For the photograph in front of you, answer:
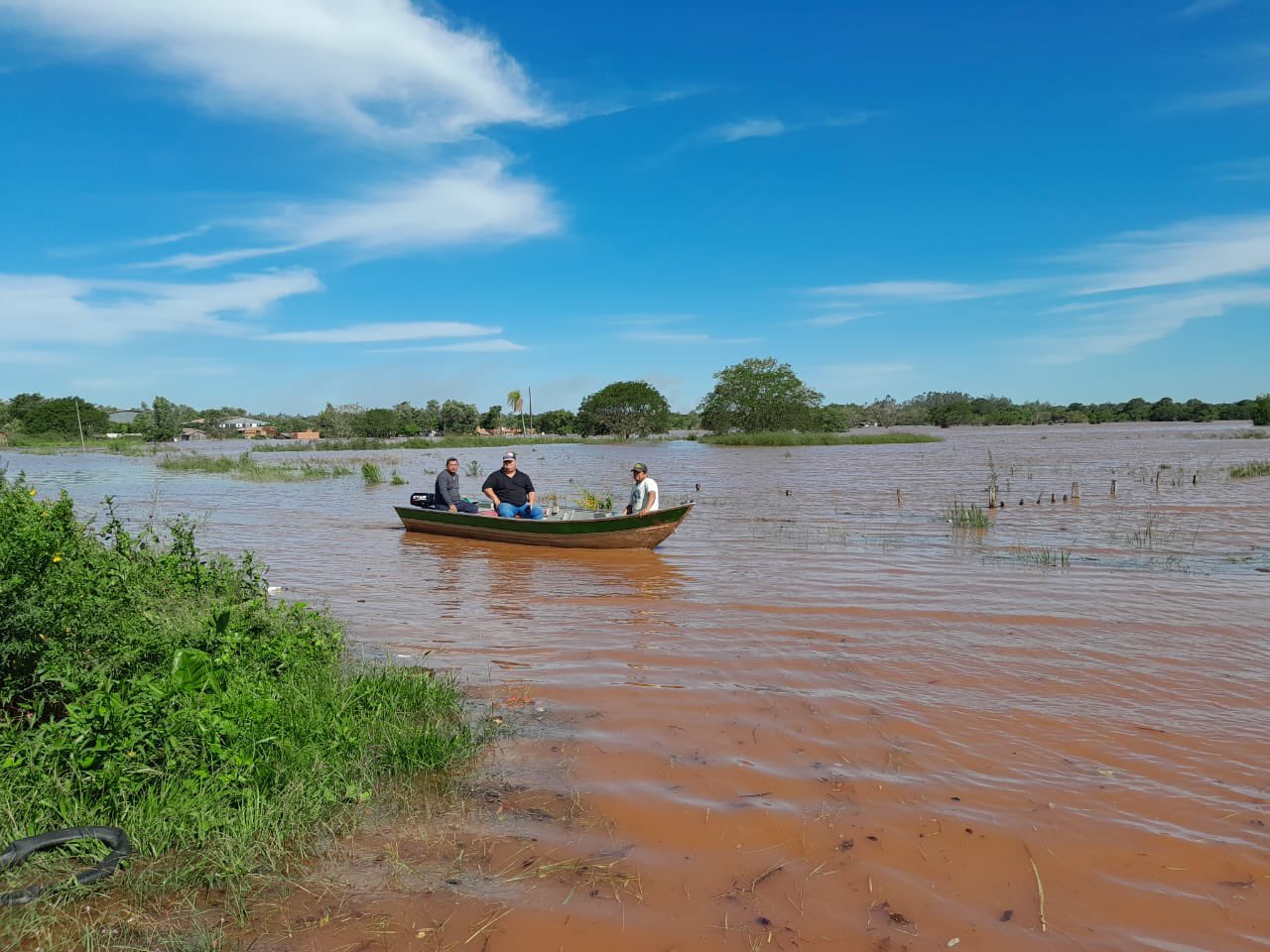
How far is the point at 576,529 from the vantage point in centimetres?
1349

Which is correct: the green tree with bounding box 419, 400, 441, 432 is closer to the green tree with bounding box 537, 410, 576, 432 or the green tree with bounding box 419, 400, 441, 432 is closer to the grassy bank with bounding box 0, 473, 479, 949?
the green tree with bounding box 537, 410, 576, 432

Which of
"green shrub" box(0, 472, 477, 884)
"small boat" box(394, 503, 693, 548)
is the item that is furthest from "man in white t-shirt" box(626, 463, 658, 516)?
"green shrub" box(0, 472, 477, 884)

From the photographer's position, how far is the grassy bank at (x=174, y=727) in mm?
3580

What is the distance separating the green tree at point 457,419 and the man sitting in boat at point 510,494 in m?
98.6

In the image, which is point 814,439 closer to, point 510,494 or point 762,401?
point 762,401

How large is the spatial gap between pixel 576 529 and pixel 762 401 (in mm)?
63007

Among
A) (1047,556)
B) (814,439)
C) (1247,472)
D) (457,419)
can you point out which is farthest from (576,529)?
(457,419)

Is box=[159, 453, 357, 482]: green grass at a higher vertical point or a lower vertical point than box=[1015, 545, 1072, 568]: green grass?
higher

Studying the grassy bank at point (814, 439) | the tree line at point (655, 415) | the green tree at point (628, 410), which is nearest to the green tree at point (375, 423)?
the tree line at point (655, 415)

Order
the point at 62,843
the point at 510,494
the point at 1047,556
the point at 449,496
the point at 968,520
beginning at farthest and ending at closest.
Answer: the point at 968,520, the point at 449,496, the point at 510,494, the point at 1047,556, the point at 62,843

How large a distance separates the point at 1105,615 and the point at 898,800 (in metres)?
5.72

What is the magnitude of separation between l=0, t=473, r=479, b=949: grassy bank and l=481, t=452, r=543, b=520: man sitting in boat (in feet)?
27.6

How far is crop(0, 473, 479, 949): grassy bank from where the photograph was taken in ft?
11.7

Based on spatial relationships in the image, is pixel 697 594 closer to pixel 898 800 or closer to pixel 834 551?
pixel 834 551
